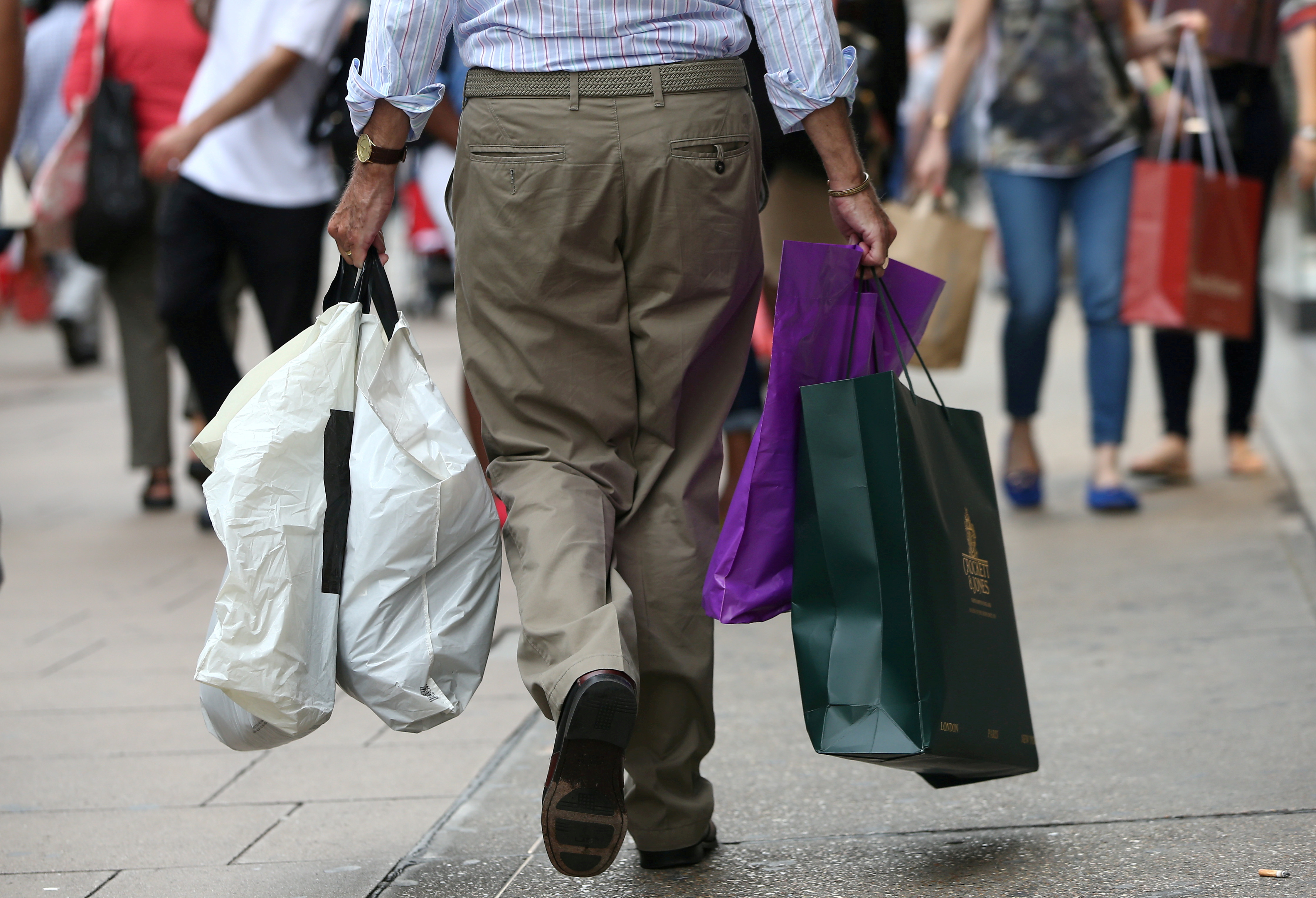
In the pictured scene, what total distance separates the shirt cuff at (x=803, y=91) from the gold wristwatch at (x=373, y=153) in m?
0.58

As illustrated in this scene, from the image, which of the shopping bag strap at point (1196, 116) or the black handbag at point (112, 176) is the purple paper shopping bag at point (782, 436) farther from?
the black handbag at point (112, 176)

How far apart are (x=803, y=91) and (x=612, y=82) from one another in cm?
31

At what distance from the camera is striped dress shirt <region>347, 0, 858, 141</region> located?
2398 mm

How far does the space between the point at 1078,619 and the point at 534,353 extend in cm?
208

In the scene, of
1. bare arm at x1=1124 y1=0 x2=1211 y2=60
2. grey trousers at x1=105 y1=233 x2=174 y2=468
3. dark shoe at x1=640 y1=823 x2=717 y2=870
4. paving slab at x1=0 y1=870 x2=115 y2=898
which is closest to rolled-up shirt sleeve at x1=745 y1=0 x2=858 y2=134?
dark shoe at x1=640 y1=823 x2=717 y2=870

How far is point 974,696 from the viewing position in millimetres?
2441

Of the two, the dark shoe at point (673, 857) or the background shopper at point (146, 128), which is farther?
the background shopper at point (146, 128)

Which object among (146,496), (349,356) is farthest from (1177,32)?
(146,496)

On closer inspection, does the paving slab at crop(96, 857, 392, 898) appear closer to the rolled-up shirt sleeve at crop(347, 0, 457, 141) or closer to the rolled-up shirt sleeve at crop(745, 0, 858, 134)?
the rolled-up shirt sleeve at crop(347, 0, 457, 141)

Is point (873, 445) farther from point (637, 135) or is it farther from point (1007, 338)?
point (1007, 338)

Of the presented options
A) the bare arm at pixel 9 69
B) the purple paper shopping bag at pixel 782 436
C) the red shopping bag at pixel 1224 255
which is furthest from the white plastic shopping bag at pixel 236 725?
the red shopping bag at pixel 1224 255

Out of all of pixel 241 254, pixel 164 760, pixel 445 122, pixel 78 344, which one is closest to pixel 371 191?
pixel 164 760

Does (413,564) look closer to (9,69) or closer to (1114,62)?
(9,69)

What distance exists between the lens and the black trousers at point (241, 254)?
506 centimetres
